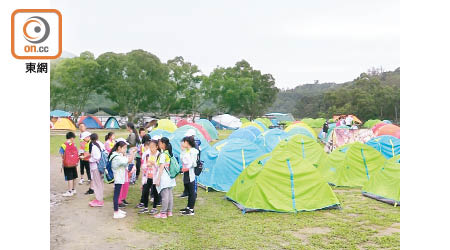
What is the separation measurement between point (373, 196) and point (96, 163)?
5906mm

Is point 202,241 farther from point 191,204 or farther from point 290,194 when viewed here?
point 290,194

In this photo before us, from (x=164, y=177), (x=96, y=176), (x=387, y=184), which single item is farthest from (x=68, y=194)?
(x=387, y=184)

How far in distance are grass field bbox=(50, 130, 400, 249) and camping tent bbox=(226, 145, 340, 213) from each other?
0.18 metres

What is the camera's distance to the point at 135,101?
133 feet

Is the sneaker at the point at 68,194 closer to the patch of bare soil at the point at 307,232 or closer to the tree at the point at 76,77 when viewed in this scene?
the patch of bare soil at the point at 307,232

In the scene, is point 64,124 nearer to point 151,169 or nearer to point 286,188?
point 151,169

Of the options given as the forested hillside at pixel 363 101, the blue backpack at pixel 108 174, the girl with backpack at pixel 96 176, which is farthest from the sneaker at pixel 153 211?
the forested hillside at pixel 363 101

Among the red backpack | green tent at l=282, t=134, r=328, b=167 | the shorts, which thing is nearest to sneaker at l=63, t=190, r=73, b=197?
the shorts

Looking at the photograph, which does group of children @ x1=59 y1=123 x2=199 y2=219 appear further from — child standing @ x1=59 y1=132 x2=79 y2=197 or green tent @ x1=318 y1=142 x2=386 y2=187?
green tent @ x1=318 y1=142 x2=386 y2=187

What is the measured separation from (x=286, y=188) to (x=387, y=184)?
8.12ft

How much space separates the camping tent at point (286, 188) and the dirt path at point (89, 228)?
6.97 ft

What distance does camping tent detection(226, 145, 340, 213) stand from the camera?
684cm

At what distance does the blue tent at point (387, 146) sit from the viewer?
11.5m

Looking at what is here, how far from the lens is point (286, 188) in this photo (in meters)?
6.93
